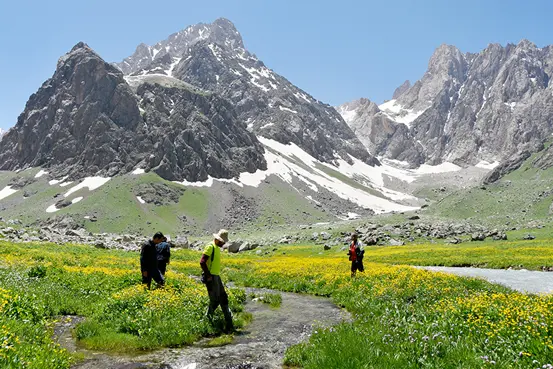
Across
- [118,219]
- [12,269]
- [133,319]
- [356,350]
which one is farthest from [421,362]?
[118,219]

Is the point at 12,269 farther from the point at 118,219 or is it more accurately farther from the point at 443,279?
the point at 118,219

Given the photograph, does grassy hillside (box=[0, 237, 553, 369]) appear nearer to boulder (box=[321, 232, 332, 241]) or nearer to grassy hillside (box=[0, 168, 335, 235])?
boulder (box=[321, 232, 332, 241])

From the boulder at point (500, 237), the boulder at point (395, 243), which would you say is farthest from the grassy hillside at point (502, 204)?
the boulder at point (395, 243)

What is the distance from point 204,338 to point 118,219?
166919 millimetres

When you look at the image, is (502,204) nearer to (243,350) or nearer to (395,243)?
(395,243)

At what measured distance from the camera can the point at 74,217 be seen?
530 feet

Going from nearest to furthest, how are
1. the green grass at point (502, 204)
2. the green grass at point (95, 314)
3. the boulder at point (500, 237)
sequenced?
the green grass at point (95, 314) → the boulder at point (500, 237) → the green grass at point (502, 204)

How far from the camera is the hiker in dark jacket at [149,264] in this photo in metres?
18.6

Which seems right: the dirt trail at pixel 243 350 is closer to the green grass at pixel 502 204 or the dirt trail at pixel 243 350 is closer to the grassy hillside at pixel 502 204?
the grassy hillside at pixel 502 204

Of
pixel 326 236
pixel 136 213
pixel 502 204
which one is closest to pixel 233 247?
pixel 326 236

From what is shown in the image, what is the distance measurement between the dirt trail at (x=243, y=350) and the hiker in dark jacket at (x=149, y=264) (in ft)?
13.2

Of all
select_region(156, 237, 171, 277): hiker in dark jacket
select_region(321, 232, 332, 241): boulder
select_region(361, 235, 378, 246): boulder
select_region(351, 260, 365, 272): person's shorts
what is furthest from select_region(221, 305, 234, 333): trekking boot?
select_region(321, 232, 332, 241): boulder

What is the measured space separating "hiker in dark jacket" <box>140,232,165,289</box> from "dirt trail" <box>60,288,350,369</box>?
159 inches

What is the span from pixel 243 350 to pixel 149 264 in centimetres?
829
